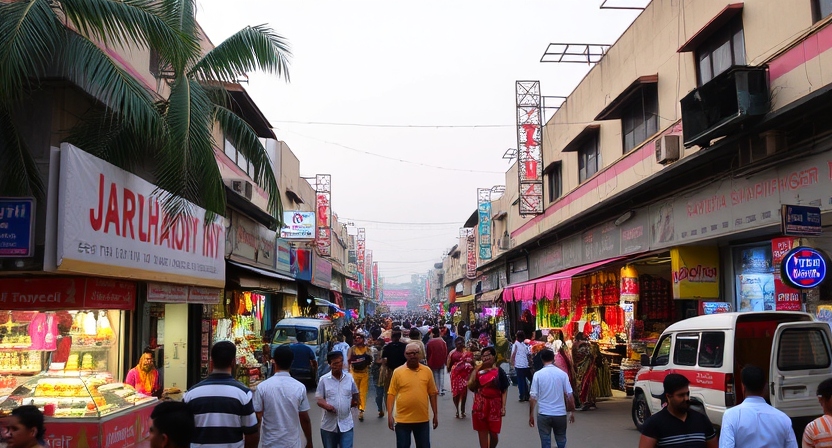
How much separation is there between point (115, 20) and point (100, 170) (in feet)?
6.78

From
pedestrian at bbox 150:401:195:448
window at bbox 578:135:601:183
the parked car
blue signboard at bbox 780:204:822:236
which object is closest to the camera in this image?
pedestrian at bbox 150:401:195:448

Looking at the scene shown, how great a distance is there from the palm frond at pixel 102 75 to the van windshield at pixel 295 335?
11501 millimetres

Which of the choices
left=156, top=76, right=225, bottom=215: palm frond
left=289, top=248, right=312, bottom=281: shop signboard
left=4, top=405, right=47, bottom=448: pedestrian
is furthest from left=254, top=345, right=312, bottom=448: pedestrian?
left=289, top=248, right=312, bottom=281: shop signboard

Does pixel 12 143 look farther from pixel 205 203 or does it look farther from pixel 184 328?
pixel 184 328

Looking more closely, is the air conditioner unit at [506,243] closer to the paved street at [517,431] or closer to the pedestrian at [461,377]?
Answer: the paved street at [517,431]

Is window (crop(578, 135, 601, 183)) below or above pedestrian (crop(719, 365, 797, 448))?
above

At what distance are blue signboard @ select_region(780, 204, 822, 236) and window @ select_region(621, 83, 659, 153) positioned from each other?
712 cm

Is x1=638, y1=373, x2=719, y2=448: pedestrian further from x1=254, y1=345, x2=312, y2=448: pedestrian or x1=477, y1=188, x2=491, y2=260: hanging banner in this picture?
x1=477, y1=188, x2=491, y2=260: hanging banner

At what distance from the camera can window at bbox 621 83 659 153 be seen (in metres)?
16.3

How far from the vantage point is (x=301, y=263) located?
31172 mm

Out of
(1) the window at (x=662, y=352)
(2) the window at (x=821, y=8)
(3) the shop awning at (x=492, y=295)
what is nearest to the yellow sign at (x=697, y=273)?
(1) the window at (x=662, y=352)

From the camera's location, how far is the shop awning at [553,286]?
1786cm

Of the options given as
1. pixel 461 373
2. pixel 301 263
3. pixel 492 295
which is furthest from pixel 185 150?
pixel 492 295

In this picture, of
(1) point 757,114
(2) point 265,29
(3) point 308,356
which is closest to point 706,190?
(1) point 757,114
